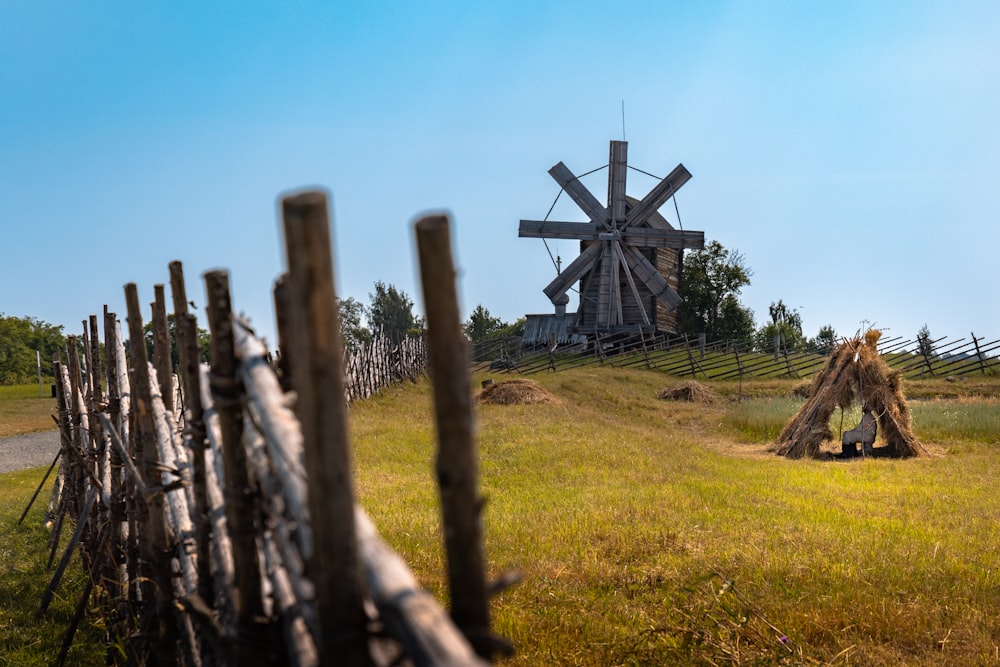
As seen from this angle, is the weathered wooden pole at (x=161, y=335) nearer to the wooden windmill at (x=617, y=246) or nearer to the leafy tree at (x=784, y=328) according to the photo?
the wooden windmill at (x=617, y=246)

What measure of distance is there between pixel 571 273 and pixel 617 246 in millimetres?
2049

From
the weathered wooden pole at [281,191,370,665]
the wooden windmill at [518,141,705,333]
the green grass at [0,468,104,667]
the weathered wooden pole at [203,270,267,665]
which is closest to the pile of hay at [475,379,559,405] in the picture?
the green grass at [0,468,104,667]

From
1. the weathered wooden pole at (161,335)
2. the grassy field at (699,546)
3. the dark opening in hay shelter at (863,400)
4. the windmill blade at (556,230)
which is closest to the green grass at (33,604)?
the grassy field at (699,546)

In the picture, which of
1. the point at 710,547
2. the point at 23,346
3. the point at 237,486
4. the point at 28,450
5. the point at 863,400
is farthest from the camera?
the point at 23,346

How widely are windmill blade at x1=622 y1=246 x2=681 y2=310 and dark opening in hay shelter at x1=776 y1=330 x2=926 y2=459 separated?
17107mm

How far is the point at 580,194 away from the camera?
33.2m

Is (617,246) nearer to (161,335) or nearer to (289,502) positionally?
(161,335)

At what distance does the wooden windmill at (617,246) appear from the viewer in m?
32.5

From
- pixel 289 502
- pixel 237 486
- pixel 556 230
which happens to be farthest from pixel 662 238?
pixel 289 502

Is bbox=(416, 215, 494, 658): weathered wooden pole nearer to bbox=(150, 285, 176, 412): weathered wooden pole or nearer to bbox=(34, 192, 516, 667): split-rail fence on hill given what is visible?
bbox=(34, 192, 516, 667): split-rail fence on hill

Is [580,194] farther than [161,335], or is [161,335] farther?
[580,194]

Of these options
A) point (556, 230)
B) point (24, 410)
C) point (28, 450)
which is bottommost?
point (28, 450)

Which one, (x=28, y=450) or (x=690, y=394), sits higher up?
(x=28, y=450)

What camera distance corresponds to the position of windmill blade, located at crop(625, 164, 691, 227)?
32594 mm
